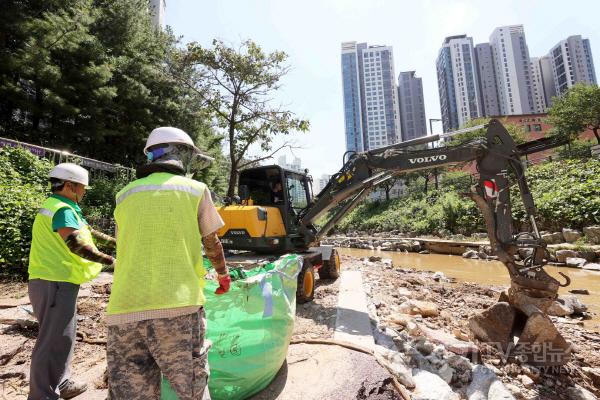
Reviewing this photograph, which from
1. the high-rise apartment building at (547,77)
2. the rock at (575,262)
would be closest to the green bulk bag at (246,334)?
the rock at (575,262)

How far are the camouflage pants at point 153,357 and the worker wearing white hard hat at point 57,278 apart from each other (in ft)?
3.20

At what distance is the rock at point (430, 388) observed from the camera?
2553 millimetres

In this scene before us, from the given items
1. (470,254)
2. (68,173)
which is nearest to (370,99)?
(470,254)

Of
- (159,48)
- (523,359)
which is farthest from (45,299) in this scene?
(159,48)

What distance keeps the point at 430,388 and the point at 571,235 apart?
12.1 m

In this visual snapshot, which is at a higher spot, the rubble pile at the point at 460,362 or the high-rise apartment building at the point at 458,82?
the high-rise apartment building at the point at 458,82

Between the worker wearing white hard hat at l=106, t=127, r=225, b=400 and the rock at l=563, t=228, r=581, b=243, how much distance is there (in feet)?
45.9

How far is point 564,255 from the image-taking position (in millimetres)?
10148

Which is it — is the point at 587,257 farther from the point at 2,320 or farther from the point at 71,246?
the point at 2,320

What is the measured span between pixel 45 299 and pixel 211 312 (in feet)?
3.80

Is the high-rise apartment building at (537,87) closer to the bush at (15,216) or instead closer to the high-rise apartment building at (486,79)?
the high-rise apartment building at (486,79)

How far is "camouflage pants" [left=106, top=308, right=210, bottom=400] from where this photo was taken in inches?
55.4

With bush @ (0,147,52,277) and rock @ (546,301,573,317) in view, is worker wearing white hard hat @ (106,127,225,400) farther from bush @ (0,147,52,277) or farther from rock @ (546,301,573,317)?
rock @ (546,301,573,317)

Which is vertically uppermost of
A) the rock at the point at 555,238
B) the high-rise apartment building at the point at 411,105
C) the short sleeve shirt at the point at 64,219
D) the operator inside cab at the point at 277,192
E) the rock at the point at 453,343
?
the high-rise apartment building at the point at 411,105
